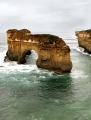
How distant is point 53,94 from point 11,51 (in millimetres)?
25347

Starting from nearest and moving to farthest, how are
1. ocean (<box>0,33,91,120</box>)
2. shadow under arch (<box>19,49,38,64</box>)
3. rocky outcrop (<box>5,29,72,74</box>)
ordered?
ocean (<box>0,33,91,120</box>), rocky outcrop (<box>5,29,72,74</box>), shadow under arch (<box>19,49,38,64</box>)

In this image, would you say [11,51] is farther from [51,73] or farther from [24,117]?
[24,117]

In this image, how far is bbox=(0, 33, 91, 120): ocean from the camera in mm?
23812

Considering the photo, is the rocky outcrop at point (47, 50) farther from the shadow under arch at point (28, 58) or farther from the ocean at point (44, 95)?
the ocean at point (44, 95)

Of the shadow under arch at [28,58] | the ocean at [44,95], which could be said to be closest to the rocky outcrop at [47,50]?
the shadow under arch at [28,58]

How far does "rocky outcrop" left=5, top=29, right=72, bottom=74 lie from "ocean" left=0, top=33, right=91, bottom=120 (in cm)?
147

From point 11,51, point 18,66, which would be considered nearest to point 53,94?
point 18,66

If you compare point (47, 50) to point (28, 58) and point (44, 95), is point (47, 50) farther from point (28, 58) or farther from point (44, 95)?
point (28, 58)

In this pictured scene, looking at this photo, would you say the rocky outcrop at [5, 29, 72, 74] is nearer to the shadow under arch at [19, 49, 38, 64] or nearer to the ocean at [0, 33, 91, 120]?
the shadow under arch at [19, 49, 38, 64]

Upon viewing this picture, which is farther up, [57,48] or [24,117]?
[57,48]

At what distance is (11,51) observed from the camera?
5291cm

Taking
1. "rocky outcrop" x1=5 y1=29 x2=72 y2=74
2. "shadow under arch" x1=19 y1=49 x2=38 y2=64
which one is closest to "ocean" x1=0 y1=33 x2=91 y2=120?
"rocky outcrop" x1=5 y1=29 x2=72 y2=74

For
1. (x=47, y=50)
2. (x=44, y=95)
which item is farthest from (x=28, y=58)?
(x=44, y=95)

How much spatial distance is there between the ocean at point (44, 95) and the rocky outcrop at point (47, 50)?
1.47 m
